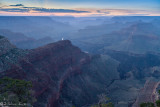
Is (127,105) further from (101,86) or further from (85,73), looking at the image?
(85,73)

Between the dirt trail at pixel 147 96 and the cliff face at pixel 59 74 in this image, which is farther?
the cliff face at pixel 59 74

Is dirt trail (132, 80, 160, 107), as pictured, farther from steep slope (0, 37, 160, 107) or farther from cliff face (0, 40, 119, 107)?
cliff face (0, 40, 119, 107)

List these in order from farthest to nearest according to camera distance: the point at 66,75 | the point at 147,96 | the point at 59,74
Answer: the point at 66,75
the point at 59,74
the point at 147,96

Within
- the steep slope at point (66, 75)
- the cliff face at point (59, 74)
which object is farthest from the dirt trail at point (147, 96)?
the cliff face at point (59, 74)

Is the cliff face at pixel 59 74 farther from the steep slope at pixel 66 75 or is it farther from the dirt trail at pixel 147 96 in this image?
the dirt trail at pixel 147 96

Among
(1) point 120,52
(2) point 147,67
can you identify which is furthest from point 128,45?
(2) point 147,67

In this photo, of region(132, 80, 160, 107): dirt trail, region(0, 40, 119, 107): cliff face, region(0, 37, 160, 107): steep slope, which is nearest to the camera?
region(132, 80, 160, 107): dirt trail

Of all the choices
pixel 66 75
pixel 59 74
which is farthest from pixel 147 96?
pixel 59 74

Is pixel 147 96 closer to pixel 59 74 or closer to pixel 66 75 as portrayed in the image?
pixel 66 75

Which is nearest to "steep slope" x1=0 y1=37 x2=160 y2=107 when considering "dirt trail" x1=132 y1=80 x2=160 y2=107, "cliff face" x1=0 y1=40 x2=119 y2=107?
"cliff face" x1=0 y1=40 x2=119 y2=107
